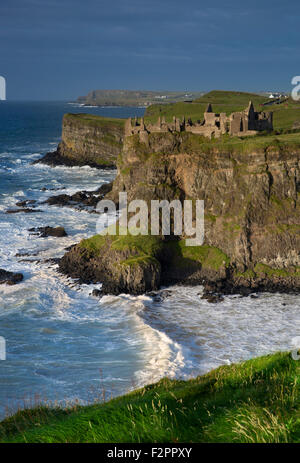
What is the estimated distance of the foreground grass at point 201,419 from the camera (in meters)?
6.43

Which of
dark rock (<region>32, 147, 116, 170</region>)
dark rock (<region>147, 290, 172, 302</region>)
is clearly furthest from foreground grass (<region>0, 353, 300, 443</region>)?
dark rock (<region>32, 147, 116, 170</region>)

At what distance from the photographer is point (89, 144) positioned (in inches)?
A: 4656

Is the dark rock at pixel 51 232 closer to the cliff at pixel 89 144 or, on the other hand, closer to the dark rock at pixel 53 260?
the dark rock at pixel 53 260

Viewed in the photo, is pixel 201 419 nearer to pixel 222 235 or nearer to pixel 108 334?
pixel 108 334

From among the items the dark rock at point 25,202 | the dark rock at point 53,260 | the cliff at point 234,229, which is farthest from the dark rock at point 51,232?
the dark rock at point 25,202

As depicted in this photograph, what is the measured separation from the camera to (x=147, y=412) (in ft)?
24.1

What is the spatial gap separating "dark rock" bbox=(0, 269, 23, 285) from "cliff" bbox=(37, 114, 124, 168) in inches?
2752

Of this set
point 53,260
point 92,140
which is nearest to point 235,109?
point 92,140

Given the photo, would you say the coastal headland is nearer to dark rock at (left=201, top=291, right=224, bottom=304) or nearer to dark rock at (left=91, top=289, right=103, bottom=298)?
dark rock at (left=201, top=291, right=224, bottom=304)

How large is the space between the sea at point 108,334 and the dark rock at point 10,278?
791mm

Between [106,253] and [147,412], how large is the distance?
121 feet

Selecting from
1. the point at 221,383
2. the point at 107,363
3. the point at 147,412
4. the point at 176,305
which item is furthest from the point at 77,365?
the point at 147,412

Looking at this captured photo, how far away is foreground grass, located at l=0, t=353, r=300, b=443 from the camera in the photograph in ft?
21.1
